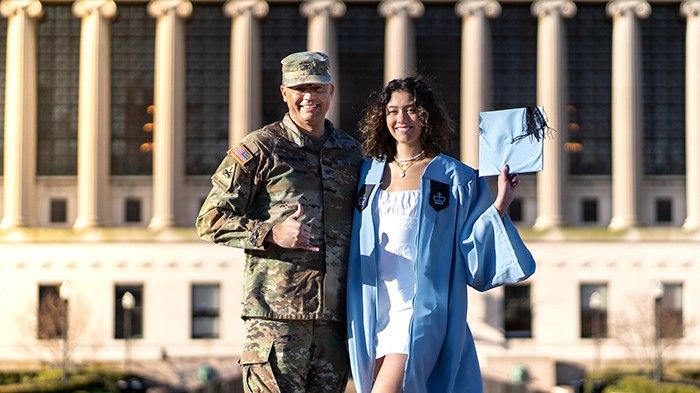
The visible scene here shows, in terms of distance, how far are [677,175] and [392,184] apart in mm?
61069

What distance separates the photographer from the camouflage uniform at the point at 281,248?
483 inches

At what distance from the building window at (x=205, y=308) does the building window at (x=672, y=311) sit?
1718 cm

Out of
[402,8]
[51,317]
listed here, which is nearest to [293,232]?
[51,317]

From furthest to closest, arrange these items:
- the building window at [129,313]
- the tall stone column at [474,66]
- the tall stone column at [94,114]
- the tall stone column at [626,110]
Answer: the tall stone column at [94,114]
the building window at [129,313]
the tall stone column at [626,110]
the tall stone column at [474,66]

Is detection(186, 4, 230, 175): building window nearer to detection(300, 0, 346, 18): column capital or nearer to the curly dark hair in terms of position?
detection(300, 0, 346, 18): column capital

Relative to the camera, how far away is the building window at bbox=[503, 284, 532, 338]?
70.1 m

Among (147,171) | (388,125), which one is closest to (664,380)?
(147,171)

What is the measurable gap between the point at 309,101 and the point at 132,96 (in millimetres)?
60591

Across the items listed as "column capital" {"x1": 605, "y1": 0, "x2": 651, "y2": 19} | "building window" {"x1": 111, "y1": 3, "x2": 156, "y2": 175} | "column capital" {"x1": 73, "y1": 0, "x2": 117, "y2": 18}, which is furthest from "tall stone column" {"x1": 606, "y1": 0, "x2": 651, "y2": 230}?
"column capital" {"x1": 73, "y1": 0, "x2": 117, "y2": 18}

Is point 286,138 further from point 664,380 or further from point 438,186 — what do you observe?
point 664,380

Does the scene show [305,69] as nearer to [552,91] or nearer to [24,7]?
[552,91]

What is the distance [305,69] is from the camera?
12.4 metres

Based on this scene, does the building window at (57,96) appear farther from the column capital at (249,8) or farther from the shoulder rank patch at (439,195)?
the shoulder rank patch at (439,195)

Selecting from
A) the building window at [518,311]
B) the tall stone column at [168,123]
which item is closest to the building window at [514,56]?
the building window at [518,311]
